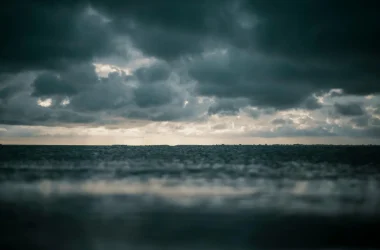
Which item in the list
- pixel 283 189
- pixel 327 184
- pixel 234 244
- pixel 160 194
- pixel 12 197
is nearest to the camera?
pixel 234 244

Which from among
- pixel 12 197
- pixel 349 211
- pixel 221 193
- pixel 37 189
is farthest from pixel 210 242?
pixel 37 189

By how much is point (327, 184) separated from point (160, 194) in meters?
16.2

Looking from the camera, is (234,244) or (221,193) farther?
(221,193)

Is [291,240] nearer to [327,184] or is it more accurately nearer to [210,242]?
[210,242]

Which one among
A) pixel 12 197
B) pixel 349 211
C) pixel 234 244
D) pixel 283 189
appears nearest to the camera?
pixel 234 244

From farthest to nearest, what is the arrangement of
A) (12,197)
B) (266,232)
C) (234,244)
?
(12,197) → (266,232) → (234,244)

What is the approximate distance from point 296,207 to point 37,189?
21219mm

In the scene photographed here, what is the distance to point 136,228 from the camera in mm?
14133

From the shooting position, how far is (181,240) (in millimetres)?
12438

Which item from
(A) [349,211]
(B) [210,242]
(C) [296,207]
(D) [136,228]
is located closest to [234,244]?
(B) [210,242]

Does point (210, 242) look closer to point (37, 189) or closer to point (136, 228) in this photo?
point (136, 228)

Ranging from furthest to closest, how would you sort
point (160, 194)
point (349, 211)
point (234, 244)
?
1. point (160, 194)
2. point (349, 211)
3. point (234, 244)

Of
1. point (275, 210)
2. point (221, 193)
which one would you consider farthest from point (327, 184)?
point (275, 210)

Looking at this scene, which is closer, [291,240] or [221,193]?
[291,240]
